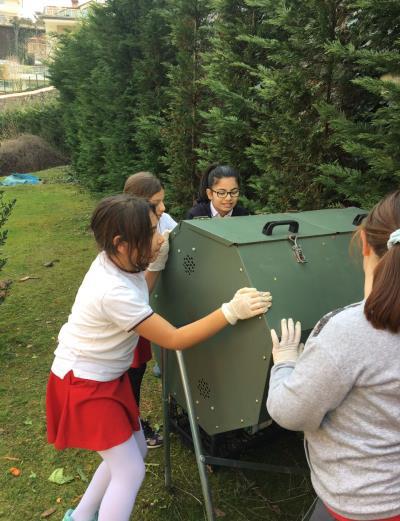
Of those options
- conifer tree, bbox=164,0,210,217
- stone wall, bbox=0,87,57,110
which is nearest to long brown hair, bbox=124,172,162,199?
conifer tree, bbox=164,0,210,217

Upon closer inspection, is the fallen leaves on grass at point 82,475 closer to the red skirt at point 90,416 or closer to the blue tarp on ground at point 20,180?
the red skirt at point 90,416

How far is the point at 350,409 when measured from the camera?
4.20ft

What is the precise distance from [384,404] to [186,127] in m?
5.62

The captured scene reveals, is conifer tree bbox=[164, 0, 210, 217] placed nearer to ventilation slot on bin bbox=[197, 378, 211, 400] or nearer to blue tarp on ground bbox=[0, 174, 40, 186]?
ventilation slot on bin bbox=[197, 378, 211, 400]

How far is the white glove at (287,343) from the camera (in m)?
1.57

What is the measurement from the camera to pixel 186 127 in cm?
639

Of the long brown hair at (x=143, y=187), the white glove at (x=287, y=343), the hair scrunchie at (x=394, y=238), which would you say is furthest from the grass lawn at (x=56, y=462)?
the hair scrunchie at (x=394, y=238)

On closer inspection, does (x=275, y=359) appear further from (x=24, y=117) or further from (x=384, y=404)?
(x=24, y=117)

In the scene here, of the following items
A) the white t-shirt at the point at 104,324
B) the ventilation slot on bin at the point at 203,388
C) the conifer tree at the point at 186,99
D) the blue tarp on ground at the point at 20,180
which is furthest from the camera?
the blue tarp on ground at the point at 20,180

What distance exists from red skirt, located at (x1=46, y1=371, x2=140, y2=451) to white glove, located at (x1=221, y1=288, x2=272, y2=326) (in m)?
0.65

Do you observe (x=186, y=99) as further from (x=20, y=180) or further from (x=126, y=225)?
(x=20, y=180)

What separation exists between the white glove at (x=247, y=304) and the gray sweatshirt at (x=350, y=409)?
1.14ft

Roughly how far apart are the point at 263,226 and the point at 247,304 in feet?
1.70

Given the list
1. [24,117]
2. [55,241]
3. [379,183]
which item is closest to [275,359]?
[379,183]
